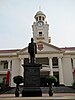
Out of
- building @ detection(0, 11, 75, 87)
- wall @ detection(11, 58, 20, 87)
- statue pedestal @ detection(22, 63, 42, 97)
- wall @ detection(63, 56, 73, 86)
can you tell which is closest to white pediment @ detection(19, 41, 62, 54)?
building @ detection(0, 11, 75, 87)

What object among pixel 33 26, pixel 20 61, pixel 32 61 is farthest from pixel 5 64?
pixel 32 61

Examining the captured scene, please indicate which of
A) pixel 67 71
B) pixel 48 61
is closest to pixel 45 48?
pixel 48 61

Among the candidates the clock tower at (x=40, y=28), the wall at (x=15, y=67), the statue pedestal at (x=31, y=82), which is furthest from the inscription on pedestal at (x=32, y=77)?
the clock tower at (x=40, y=28)

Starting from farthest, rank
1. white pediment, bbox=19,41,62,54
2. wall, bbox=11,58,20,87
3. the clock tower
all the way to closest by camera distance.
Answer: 1. the clock tower
2. wall, bbox=11,58,20,87
3. white pediment, bbox=19,41,62,54

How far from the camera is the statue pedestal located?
402 inches

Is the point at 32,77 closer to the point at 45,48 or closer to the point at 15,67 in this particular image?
the point at 45,48

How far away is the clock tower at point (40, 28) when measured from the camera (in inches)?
1493

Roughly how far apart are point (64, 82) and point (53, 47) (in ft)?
23.0

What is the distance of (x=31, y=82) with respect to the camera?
10.4 m

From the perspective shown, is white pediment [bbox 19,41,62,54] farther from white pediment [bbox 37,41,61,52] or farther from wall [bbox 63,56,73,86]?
wall [bbox 63,56,73,86]

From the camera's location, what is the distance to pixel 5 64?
3669 cm

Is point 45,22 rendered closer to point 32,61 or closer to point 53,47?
point 53,47

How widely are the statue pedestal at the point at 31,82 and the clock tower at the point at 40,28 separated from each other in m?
27.0

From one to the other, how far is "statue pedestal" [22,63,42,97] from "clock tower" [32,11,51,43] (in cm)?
2705
